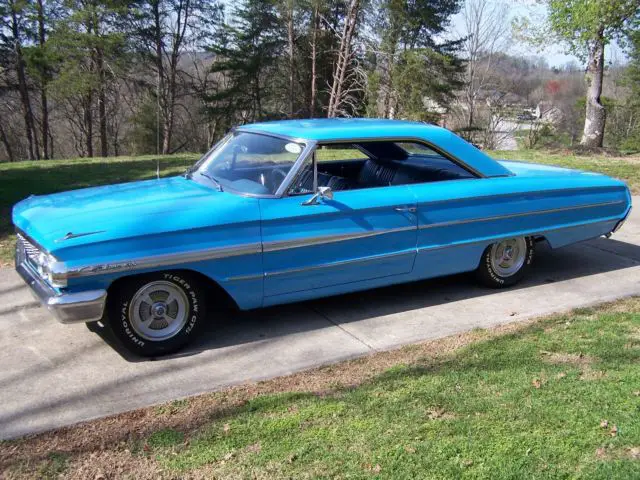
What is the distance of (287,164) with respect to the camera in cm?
467

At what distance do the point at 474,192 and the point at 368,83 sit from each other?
71.4 feet

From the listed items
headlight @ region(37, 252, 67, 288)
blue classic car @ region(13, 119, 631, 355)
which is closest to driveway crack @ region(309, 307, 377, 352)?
blue classic car @ region(13, 119, 631, 355)

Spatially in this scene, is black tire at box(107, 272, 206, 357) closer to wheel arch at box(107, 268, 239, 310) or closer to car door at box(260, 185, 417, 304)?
wheel arch at box(107, 268, 239, 310)

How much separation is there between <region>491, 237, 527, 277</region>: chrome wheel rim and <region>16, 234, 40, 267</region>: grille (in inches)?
149

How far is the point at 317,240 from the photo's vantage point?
4.52 metres

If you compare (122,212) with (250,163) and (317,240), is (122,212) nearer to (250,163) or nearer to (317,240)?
(250,163)

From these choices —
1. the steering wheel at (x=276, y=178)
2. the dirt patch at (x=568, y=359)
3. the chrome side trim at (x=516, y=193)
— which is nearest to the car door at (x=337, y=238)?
the steering wheel at (x=276, y=178)

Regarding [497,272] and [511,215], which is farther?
[497,272]

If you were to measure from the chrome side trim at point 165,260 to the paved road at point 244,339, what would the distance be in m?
0.69

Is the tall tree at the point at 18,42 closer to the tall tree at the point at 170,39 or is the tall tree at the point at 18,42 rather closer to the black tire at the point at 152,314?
the tall tree at the point at 170,39

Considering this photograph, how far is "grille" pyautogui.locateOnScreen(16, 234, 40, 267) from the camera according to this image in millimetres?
4091

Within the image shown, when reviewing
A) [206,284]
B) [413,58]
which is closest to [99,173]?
[206,284]

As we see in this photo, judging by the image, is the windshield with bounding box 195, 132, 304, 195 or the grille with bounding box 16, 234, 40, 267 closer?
the grille with bounding box 16, 234, 40, 267

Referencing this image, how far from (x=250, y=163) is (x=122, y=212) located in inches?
47.6
